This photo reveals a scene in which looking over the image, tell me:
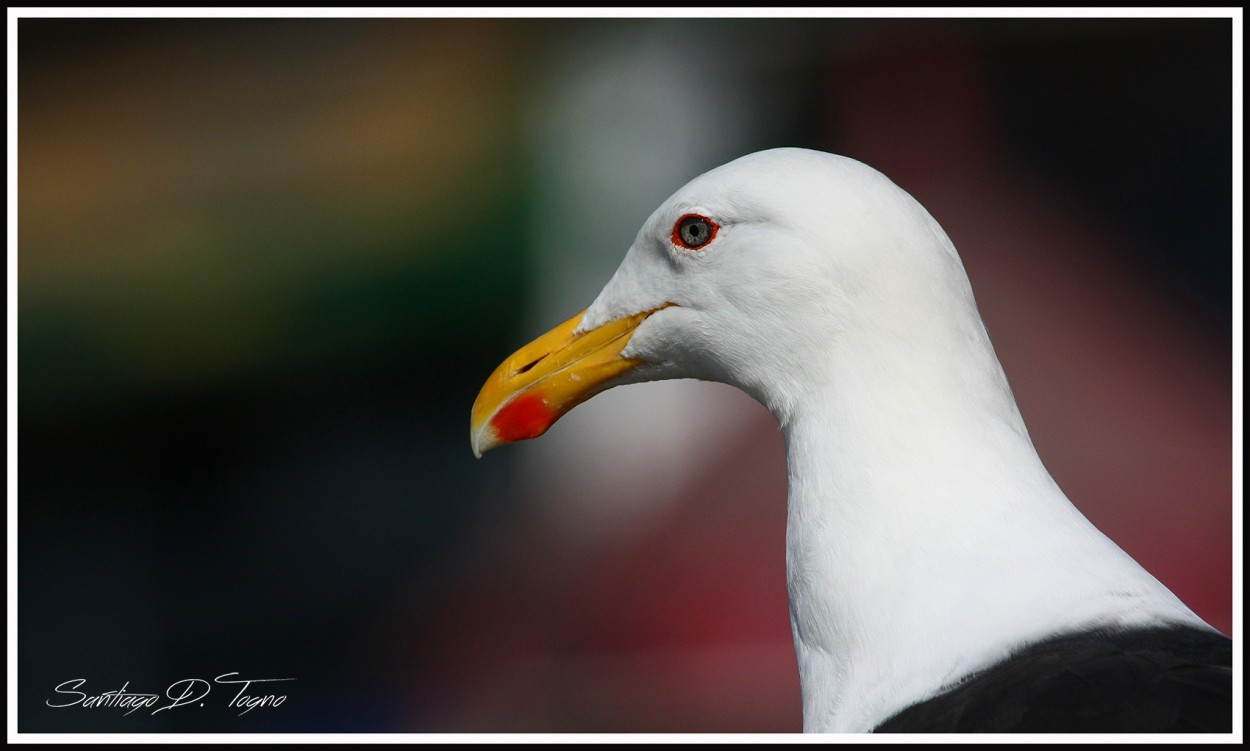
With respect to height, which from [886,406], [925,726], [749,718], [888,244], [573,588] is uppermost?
[888,244]

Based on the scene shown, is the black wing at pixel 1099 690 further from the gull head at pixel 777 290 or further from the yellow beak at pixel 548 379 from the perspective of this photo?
the yellow beak at pixel 548 379

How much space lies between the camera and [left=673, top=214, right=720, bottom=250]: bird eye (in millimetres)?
1600

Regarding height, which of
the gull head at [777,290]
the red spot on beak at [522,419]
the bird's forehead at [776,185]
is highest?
the bird's forehead at [776,185]

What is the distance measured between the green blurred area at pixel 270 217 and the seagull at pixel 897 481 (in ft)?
7.61

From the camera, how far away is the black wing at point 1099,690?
3.64 feet

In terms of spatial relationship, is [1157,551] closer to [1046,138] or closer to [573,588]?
[1046,138]

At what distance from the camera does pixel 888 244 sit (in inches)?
57.1

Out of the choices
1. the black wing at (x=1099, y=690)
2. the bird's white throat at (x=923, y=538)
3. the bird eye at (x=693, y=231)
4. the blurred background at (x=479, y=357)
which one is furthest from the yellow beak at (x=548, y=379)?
the blurred background at (x=479, y=357)

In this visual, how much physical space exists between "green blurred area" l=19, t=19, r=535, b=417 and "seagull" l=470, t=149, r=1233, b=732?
2319mm

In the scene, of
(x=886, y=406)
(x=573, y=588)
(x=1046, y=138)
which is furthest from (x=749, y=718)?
(x=886, y=406)

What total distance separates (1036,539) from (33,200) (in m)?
3.42
